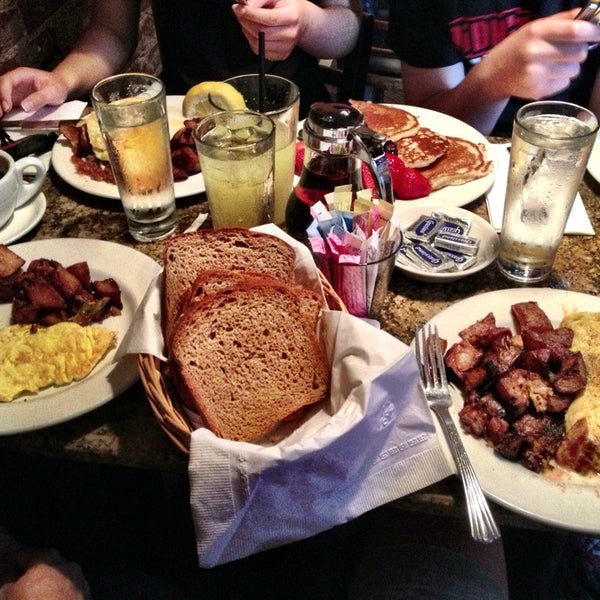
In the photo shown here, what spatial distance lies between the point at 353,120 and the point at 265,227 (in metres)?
0.25

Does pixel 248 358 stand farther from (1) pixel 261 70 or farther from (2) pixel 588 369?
(1) pixel 261 70

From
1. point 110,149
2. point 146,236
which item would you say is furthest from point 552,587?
point 110,149

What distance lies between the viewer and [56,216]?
140 centimetres

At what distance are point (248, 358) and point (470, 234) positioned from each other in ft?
1.94

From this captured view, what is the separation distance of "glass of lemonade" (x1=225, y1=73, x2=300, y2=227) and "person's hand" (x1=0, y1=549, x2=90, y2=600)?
2.60ft

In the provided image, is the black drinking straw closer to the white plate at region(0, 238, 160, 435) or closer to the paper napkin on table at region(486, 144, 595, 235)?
the white plate at region(0, 238, 160, 435)

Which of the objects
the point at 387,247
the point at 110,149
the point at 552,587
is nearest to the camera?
the point at 387,247

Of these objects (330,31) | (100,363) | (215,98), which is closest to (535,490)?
(100,363)

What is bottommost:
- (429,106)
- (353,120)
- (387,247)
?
(429,106)

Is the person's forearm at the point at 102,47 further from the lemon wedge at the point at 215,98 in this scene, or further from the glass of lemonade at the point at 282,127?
the glass of lemonade at the point at 282,127

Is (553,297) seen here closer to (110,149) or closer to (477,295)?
(477,295)

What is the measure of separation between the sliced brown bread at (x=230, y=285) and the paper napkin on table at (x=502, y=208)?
1.83 feet

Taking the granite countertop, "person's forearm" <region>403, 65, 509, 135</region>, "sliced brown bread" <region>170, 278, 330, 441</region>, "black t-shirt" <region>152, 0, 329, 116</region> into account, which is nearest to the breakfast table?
the granite countertop

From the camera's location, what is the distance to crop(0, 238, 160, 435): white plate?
898 millimetres
